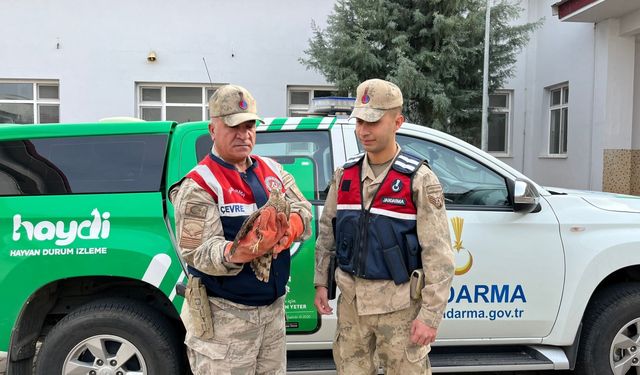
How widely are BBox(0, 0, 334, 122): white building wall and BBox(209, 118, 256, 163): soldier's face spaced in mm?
9401

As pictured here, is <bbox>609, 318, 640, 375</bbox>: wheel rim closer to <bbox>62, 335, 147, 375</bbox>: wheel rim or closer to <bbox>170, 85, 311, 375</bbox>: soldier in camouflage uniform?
<bbox>170, 85, 311, 375</bbox>: soldier in camouflage uniform

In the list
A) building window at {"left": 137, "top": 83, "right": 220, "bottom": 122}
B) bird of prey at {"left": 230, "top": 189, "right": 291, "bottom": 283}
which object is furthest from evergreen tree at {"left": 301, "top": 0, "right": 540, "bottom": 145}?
bird of prey at {"left": 230, "top": 189, "right": 291, "bottom": 283}

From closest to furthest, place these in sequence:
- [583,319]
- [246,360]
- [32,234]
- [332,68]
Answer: [246,360] → [32,234] → [583,319] → [332,68]

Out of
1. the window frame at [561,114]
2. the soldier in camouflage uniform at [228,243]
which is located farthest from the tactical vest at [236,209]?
the window frame at [561,114]

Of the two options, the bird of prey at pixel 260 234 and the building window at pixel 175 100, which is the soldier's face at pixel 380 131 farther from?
the building window at pixel 175 100

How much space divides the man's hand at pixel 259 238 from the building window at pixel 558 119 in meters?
10.9

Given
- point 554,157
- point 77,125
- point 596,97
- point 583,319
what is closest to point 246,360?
point 77,125

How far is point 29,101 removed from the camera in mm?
10930

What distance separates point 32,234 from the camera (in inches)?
109

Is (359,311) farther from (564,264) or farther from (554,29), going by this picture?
(554,29)

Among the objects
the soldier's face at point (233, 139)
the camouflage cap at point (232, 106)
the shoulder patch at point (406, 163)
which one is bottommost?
the shoulder patch at point (406, 163)

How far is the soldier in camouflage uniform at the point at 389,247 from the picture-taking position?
2023 millimetres

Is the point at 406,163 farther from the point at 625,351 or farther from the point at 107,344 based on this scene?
the point at 625,351

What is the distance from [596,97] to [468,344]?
27.8 ft
